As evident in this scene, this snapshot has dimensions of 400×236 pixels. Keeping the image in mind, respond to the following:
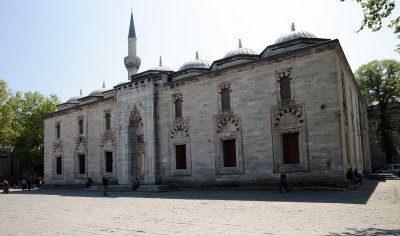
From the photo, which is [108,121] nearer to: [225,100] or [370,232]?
[225,100]

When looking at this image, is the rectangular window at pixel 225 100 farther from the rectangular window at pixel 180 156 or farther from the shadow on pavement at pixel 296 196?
the shadow on pavement at pixel 296 196

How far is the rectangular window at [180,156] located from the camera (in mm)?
20969

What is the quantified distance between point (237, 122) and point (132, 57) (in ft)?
57.6

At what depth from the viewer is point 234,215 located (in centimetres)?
913

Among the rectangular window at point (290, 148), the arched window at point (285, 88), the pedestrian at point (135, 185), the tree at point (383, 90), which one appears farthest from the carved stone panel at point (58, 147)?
the tree at point (383, 90)

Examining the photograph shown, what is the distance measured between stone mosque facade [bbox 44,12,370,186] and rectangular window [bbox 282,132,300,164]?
0.05 meters

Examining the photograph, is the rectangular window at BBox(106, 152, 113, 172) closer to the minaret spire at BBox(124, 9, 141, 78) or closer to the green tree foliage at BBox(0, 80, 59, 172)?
the minaret spire at BBox(124, 9, 141, 78)

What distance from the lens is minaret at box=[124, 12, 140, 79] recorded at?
32.5 m

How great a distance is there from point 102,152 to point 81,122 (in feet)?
13.2

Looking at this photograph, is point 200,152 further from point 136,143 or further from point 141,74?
point 141,74

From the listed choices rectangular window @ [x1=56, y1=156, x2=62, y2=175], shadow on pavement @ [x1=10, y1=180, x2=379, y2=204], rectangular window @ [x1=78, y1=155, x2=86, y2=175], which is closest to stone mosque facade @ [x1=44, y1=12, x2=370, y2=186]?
rectangular window @ [x1=78, y1=155, x2=86, y2=175]

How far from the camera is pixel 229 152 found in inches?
750

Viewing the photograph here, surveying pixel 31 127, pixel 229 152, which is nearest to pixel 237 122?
pixel 229 152

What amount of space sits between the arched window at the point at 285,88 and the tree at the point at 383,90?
68.6 ft
